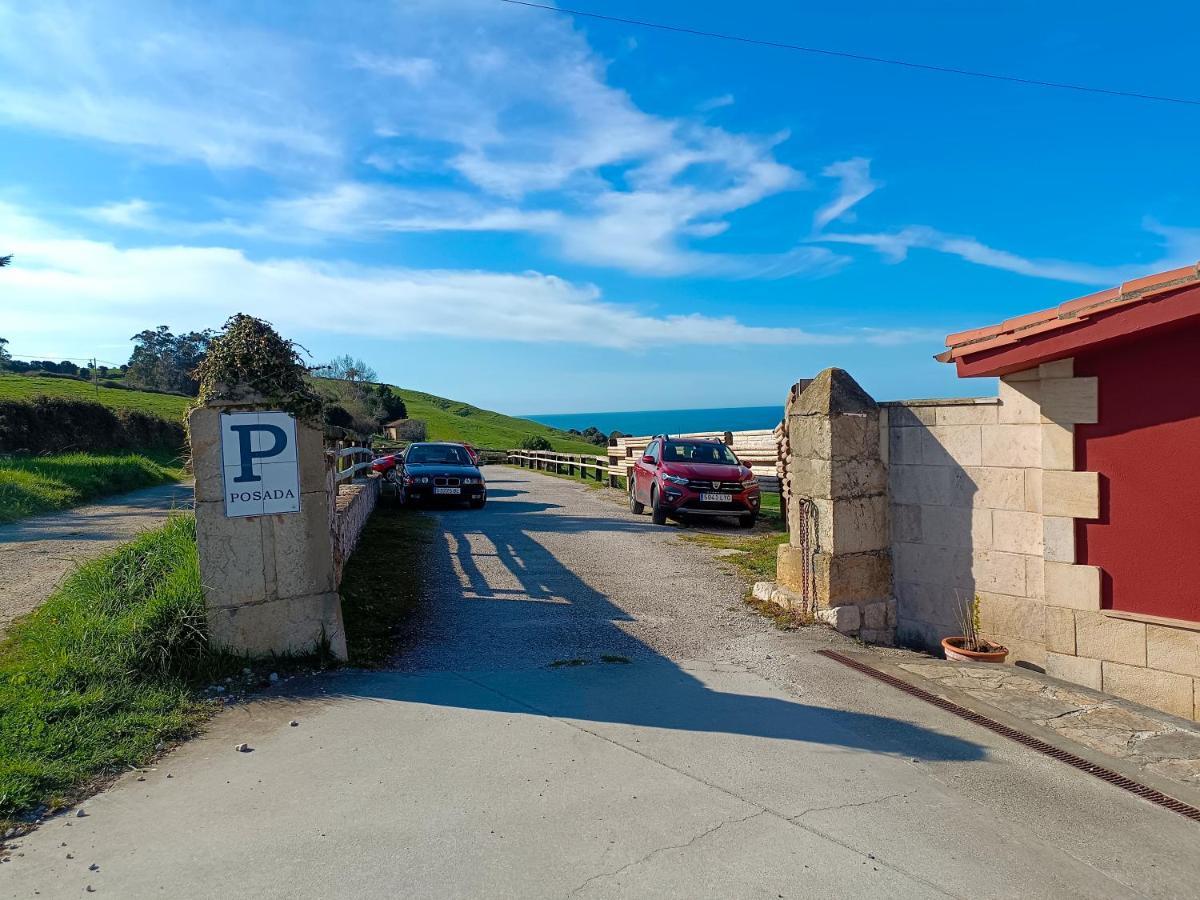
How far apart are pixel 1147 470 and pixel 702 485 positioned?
798cm

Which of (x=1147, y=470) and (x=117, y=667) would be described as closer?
(x=117, y=667)

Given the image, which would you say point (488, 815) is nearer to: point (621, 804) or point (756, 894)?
point (621, 804)

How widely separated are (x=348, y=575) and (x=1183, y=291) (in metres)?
7.51

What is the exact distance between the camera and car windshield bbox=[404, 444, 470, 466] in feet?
53.5

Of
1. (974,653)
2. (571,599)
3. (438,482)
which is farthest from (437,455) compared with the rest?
(974,653)

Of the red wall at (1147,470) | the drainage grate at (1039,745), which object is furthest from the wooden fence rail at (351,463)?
the red wall at (1147,470)

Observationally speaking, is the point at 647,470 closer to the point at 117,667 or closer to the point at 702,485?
the point at 702,485

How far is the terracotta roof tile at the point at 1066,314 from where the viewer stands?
4977mm

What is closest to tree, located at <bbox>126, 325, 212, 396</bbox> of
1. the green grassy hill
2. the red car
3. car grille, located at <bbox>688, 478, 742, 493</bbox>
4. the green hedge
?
the green grassy hill

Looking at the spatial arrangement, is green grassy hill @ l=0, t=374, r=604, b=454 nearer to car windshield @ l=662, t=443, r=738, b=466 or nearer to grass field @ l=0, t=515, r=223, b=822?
grass field @ l=0, t=515, r=223, b=822

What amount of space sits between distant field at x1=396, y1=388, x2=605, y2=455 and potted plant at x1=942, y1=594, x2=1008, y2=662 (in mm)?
32233

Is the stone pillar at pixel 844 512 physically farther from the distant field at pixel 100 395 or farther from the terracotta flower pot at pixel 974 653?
the distant field at pixel 100 395

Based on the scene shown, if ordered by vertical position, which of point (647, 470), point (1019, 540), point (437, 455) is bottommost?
point (1019, 540)

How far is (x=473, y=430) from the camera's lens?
66.8 m
